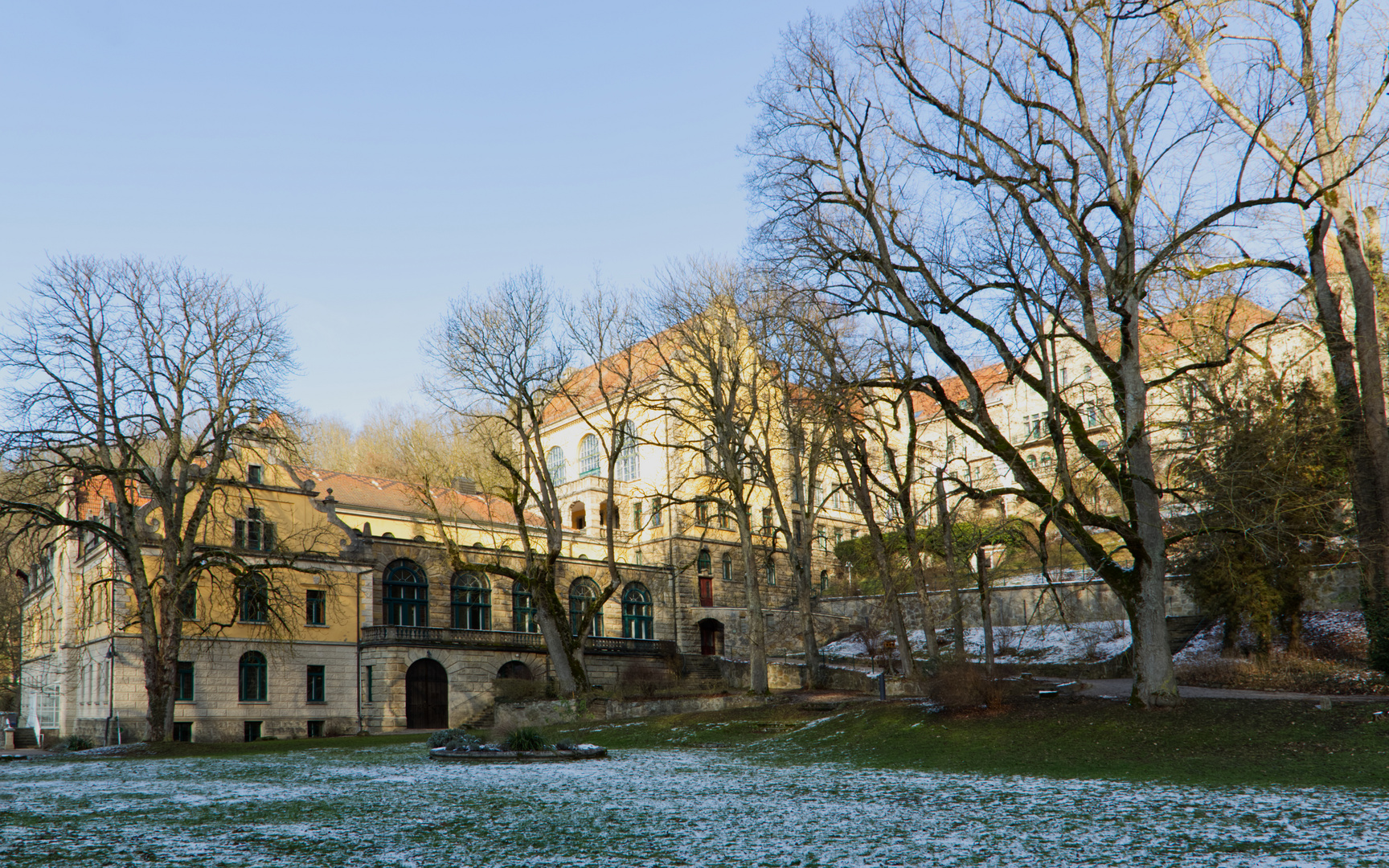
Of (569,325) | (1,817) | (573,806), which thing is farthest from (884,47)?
(569,325)

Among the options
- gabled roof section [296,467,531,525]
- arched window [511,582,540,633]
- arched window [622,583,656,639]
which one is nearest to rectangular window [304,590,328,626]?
gabled roof section [296,467,531,525]

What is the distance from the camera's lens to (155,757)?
2138 centimetres

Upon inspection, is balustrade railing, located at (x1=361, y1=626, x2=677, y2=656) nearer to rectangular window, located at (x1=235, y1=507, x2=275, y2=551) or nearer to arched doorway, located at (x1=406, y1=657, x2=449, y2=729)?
arched doorway, located at (x1=406, y1=657, x2=449, y2=729)

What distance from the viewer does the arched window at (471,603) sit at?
4134cm

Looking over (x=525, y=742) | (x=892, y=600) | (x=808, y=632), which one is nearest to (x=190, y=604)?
(x=808, y=632)

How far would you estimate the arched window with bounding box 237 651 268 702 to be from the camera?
115ft

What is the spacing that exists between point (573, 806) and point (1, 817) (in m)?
5.78

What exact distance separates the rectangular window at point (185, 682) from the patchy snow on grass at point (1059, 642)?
2537 centimetres

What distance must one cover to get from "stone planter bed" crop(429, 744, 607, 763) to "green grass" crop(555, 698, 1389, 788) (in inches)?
123

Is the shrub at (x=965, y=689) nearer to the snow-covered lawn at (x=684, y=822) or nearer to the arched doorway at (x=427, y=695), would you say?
the snow-covered lawn at (x=684, y=822)

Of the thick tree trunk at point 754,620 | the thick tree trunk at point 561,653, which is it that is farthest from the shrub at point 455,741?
the thick tree trunk at point 754,620

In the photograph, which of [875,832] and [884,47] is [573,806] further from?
[884,47]

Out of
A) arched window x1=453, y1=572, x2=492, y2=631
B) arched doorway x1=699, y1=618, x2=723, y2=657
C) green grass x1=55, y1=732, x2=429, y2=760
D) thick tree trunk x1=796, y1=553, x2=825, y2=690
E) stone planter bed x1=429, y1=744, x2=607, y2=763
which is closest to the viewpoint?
stone planter bed x1=429, y1=744, x2=607, y2=763

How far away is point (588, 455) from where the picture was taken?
195 feet
